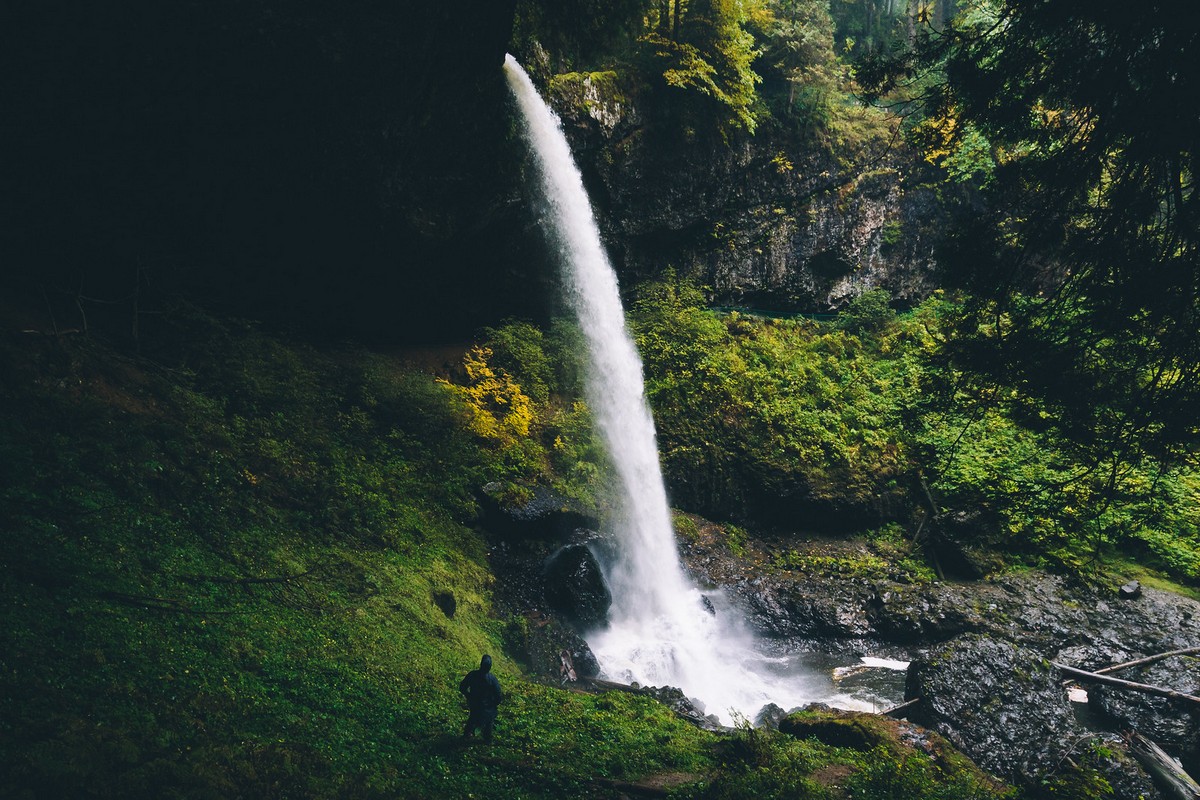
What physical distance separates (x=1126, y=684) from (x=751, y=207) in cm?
1533

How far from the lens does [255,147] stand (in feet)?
34.2

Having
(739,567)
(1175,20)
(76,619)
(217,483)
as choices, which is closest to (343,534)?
(217,483)

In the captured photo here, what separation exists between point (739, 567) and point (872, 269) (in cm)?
1330

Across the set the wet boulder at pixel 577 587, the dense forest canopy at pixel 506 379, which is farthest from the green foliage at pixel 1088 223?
the wet boulder at pixel 577 587

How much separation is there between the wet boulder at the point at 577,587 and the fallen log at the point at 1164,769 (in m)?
7.70

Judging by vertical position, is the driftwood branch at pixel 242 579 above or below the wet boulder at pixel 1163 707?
above

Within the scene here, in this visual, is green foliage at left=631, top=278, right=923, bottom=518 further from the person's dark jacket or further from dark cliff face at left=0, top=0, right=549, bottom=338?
the person's dark jacket

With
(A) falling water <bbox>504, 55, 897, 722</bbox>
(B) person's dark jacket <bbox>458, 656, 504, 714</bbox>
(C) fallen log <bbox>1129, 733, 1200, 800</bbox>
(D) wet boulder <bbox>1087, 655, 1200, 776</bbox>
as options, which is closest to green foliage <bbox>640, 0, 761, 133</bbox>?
(A) falling water <bbox>504, 55, 897, 722</bbox>

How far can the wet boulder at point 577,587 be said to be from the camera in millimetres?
11148

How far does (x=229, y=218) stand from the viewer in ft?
38.0

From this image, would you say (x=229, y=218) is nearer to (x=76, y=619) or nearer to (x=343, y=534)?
(x=343, y=534)

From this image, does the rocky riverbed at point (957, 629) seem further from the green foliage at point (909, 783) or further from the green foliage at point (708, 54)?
the green foliage at point (708, 54)

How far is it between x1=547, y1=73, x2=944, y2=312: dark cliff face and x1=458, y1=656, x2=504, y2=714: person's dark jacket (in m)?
13.6

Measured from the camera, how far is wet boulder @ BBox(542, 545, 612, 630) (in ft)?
36.6
